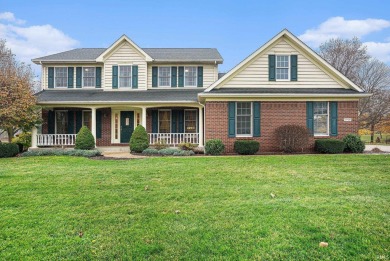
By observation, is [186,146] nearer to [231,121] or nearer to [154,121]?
[231,121]

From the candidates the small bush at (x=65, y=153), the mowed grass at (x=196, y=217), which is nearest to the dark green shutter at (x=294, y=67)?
the mowed grass at (x=196, y=217)

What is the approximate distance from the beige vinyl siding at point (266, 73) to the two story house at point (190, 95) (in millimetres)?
55

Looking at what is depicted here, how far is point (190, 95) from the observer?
17.4 metres

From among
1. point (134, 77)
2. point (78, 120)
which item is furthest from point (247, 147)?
point (78, 120)

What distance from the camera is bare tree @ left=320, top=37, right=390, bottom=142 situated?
35188mm

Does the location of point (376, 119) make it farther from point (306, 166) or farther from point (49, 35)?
point (49, 35)

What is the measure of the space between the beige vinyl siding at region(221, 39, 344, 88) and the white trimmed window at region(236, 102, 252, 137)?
1184 mm

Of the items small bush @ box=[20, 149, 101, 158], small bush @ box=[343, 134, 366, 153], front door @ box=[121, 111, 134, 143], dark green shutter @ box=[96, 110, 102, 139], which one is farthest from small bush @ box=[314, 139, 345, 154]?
dark green shutter @ box=[96, 110, 102, 139]

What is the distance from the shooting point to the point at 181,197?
579cm

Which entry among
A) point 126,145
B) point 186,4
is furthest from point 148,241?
point 186,4

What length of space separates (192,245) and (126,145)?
15.3m

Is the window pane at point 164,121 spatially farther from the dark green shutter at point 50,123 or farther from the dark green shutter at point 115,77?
the dark green shutter at point 50,123

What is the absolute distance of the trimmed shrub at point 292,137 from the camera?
548 inches

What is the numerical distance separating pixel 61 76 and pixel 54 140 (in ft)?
15.9
